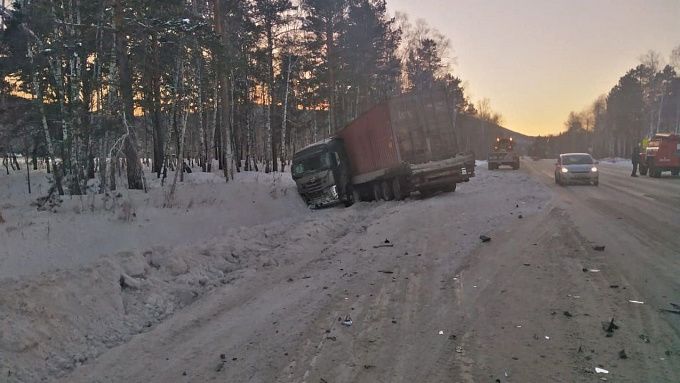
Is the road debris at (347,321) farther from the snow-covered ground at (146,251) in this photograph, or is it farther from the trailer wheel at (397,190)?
the trailer wheel at (397,190)

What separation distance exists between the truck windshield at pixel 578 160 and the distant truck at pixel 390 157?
6685 millimetres

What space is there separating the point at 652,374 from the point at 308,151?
16.2m

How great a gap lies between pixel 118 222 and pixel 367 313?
23.5ft

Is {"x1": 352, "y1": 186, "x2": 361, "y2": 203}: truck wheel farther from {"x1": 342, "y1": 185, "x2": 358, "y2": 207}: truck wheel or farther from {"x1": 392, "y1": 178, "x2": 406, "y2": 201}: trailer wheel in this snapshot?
{"x1": 392, "y1": 178, "x2": 406, "y2": 201}: trailer wheel

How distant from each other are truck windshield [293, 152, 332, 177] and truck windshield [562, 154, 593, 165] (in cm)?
1147

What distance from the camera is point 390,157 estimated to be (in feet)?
54.5

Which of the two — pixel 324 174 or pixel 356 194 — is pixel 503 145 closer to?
pixel 356 194

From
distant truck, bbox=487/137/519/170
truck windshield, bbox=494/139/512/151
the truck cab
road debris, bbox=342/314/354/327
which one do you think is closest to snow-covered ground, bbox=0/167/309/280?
the truck cab

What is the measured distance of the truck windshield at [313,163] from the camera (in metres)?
18.3

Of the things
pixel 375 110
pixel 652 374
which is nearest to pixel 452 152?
pixel 375 110

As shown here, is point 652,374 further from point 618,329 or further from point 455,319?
point 455,319

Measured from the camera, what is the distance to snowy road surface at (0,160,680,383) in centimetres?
404

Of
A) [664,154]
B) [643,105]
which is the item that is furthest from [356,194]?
[643,105]

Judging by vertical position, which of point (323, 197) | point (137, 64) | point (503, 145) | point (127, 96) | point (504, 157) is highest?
point (137, 64)
